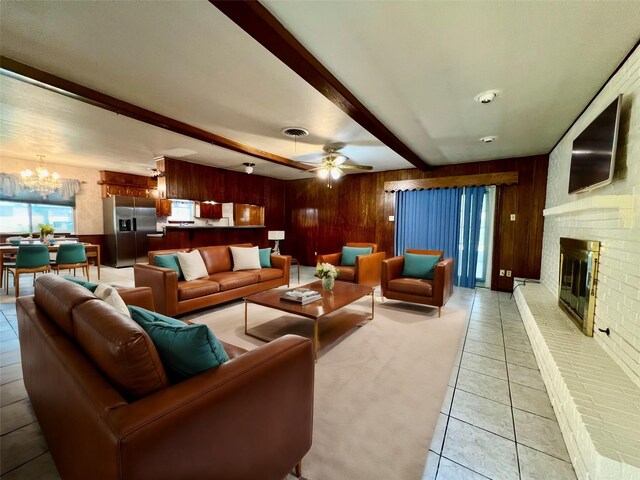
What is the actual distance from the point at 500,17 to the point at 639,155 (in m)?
1.13

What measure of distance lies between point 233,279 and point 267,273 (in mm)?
591

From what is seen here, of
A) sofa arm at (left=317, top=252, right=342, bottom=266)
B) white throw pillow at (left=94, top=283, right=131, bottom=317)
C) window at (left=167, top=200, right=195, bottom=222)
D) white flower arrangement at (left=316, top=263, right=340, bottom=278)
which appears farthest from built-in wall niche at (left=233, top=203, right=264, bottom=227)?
white throw pillow at (left=94, top=283, right=131, bottom=317)

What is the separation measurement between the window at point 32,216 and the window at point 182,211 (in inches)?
83.9

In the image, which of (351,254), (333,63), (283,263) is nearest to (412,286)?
(351,254)

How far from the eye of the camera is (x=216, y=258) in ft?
13.4

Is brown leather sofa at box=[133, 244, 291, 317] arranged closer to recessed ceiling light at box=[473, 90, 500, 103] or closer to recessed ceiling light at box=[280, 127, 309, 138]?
recessed ceiling light at box=[280, 127, 309, 138]

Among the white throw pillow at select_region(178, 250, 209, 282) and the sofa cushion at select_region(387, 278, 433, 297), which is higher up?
the white throw pillow at select_region(178, 250, 209, 282)

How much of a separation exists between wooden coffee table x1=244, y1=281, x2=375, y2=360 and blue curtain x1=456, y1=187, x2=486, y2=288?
8.58 ft

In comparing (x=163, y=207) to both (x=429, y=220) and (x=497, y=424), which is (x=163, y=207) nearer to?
(x=429, y=220)

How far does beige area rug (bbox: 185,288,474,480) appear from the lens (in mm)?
1400

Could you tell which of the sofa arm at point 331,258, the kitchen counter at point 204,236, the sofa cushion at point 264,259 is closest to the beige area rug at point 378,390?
the sofa cushion at point 264,259

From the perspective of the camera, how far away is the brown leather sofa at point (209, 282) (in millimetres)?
3059

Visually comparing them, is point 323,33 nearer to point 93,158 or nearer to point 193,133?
point 193,133

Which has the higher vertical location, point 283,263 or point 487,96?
point 487,96
